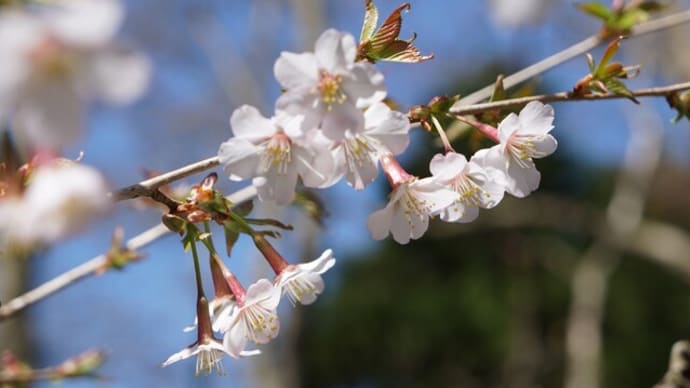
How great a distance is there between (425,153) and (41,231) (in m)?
6.96

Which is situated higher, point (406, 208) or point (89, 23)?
point (89, 23)

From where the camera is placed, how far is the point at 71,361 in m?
Answer: 1.29

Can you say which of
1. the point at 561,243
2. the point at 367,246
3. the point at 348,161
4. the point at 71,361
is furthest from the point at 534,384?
the point at 348,161

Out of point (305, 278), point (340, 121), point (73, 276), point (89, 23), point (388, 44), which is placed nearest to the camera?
point (89, 23)

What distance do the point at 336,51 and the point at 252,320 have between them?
35 cm

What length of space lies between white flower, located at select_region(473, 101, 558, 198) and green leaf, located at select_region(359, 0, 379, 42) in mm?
186

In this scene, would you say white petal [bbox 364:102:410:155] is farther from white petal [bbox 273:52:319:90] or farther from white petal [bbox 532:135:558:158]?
white petal [bbox 532:135:558:158]

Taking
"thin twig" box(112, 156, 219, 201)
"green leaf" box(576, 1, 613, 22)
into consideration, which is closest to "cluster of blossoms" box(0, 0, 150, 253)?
"thin twig" box(112, 156, 219, 201)

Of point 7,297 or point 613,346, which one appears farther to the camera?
point 613,346

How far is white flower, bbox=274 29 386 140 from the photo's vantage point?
2.10 ft

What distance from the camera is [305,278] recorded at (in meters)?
0.87

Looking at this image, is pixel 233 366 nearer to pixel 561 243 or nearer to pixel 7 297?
pixel 7 297

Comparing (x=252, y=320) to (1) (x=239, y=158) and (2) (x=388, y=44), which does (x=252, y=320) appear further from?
(2) (x=388, y=44)

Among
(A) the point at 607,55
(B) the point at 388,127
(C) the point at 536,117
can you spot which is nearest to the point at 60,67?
(B) the point at 388,127
